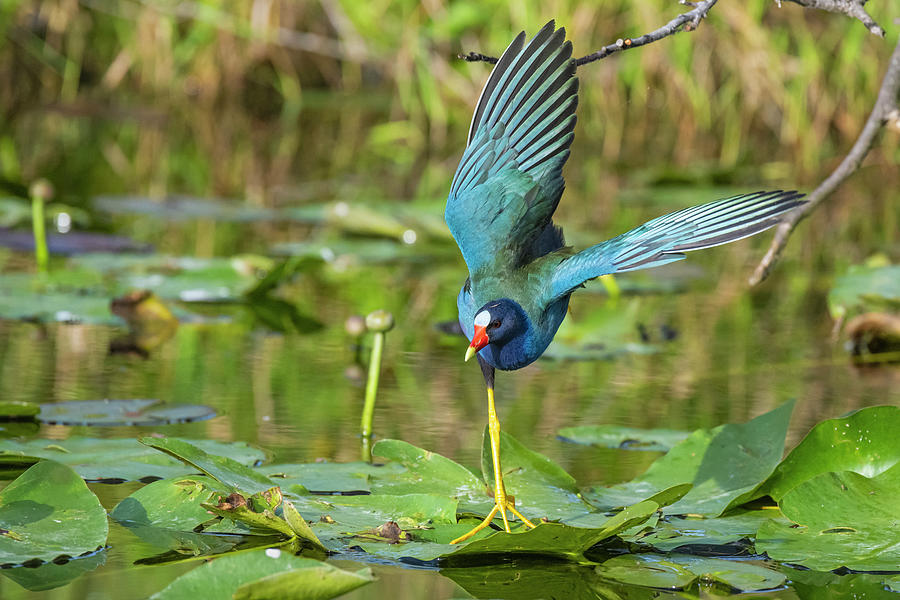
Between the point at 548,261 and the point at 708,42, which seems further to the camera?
the point at 708,42

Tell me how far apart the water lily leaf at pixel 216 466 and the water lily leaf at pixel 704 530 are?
54 cm

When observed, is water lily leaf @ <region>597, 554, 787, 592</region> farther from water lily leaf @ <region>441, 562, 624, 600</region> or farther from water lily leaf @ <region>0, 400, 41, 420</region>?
water lily leaf @ <region>0, 400, 41, 420</region>

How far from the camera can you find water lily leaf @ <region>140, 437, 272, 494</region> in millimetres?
1741

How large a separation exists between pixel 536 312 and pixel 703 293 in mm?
2258

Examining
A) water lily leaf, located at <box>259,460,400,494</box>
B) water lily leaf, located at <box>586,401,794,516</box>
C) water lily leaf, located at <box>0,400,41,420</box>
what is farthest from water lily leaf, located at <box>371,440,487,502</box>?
water lily leaf, located at <box>0,400,41,420</box>

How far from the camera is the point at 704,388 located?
282 centimetres

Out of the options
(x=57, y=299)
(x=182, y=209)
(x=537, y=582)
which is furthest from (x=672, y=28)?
(x=182, y=209)

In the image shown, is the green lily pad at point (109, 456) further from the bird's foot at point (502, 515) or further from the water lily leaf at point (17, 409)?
the bird's foot at point (502, 515)

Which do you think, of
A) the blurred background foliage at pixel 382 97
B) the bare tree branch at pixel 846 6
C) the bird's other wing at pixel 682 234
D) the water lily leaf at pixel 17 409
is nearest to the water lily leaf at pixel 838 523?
the bird's other wing at pixel 682 234

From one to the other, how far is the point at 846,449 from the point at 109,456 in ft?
3.71

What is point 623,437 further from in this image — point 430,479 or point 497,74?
point 497,74

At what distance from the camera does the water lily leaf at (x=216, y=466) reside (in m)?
1.74

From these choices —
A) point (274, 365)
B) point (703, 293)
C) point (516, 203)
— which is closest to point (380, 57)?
point (703, 293)

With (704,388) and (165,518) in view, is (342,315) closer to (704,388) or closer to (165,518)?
(704,388)
